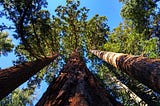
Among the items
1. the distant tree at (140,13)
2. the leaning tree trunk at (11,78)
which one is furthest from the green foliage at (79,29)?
the leaning tree trunk at (11,78)

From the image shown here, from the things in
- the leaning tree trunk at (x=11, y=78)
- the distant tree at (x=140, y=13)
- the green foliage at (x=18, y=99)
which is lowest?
the green foliage at (x=18, y=99)

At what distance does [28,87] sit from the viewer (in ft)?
60.4

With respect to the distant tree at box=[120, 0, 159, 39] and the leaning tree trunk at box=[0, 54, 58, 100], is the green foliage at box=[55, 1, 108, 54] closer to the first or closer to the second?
the distant tree at box=[120, 0, 159, 39]

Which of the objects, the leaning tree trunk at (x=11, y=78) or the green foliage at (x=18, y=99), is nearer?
the leaning tree trunk at (x=11, y=78)

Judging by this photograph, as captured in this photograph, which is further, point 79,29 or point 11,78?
point 79,29

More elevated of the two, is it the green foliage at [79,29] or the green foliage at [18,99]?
the green foliage at [79,29]

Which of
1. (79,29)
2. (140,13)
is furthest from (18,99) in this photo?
(140,13)

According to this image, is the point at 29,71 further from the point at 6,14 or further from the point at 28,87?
the point at 28,87

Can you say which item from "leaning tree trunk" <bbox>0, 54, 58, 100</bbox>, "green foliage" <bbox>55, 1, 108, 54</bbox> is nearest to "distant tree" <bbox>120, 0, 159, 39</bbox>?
"green foliage" <bbox>55, 1, 108, 54</bbox>

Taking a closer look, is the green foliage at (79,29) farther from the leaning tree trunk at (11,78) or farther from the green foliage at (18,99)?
the leaning tree trunk at (11,78)

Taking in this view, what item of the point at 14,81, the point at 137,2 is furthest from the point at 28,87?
the point at 14,81

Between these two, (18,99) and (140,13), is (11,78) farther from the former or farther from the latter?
(18,99)

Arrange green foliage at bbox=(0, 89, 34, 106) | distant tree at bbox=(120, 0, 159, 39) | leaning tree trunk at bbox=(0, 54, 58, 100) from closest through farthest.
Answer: leaning tree trunk at bbox=(0, 54, 58, 100), distant tree at bbox=(120, 0, 159, 39), green foliage at bbox=(0, 89, 34, 106)

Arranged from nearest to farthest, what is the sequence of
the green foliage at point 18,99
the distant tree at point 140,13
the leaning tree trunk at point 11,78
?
1. the leaning tree trunk at point 11,78
2. the distant tree at point 140,13
3. the green foliage at point 18,99
